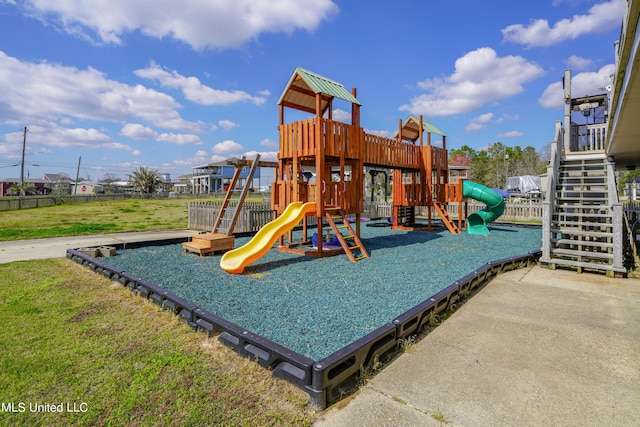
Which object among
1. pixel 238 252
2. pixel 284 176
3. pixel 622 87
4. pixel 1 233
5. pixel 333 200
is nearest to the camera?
pixel 622 87

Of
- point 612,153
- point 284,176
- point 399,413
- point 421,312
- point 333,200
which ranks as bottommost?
point 399,413

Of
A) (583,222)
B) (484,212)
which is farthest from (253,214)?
(583,222)

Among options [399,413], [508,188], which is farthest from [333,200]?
[508,188]

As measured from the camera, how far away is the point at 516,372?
3.13 m

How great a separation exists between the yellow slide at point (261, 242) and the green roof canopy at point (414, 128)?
346 inches

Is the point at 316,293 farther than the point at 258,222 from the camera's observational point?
No

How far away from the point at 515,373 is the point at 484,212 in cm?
1236

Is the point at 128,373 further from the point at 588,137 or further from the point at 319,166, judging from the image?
the point at 588,137

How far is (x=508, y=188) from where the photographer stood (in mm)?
44031

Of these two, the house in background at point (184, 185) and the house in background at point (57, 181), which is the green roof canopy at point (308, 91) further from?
the house in background at point (57, 181)

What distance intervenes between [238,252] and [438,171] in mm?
11265

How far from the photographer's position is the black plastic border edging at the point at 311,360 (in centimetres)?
270

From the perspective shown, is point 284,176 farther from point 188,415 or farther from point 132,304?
point 188,415

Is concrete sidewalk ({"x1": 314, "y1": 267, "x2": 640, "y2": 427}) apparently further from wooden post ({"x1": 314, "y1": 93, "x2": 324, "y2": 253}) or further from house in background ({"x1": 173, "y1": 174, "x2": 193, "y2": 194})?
house in background ({"x1": 173, "y1": 174, "x2": 193, "y2": 194})
